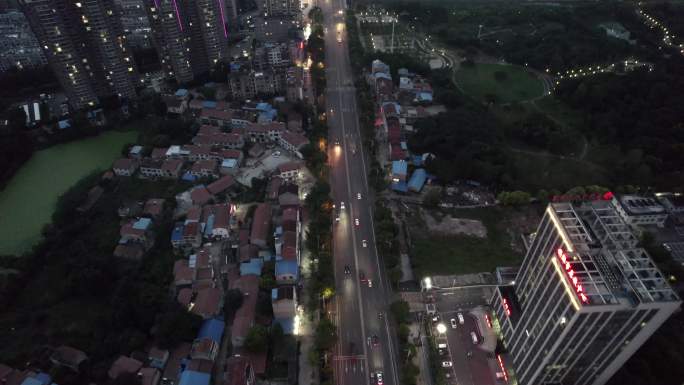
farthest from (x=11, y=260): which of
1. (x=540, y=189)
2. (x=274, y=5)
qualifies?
(x=274, y=5)

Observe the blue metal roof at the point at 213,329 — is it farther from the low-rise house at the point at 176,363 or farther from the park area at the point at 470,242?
the park area at the point at 470,242

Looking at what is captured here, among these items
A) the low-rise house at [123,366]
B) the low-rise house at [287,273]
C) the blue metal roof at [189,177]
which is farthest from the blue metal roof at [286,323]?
the blue metal roof at [189,177]

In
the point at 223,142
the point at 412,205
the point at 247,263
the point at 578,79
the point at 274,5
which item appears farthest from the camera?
the point at 274,5

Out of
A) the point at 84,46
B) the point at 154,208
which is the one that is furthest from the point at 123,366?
the point at 84,46

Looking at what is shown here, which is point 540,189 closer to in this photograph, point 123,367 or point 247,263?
point 247,263

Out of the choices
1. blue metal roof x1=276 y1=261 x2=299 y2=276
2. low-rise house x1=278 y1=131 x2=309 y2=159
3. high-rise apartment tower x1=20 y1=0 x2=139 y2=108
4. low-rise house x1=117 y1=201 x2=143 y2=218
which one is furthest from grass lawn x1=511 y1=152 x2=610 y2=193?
high-rise apartment tower x1=20 y1=0 x2=139 y2=108

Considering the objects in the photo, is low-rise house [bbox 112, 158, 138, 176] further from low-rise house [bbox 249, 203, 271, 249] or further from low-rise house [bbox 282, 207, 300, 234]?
low-rise house [bbox 282, 207, 300, 234]

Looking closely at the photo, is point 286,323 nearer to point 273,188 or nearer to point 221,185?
point 273,188
